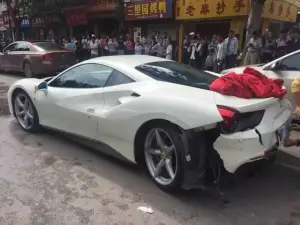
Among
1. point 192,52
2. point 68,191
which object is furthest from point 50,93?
point 192,52

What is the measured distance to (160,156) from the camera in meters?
3.61

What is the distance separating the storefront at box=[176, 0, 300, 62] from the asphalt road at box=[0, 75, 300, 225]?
37.4ft

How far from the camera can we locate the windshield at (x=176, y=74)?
3.87 meters

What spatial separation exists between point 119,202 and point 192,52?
10640 mm

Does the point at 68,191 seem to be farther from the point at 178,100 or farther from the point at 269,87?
the point at 269,87

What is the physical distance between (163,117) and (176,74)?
3.00 ft

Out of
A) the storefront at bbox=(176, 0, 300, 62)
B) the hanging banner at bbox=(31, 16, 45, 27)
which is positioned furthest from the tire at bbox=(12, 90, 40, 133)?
the hanging banner at bbox=(31, 16, 45, 27)

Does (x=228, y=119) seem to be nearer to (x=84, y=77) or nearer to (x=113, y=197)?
(x=113, y=197)

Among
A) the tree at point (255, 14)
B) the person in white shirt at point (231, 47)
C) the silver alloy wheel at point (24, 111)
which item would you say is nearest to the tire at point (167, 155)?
the silver alloy wheel at point (24, 111)

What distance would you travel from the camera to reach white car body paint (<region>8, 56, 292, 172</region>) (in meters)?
3.04

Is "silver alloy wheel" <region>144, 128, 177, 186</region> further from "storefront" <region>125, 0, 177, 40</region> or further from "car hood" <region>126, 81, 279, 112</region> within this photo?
"storefront" <region>125, 0, 177, 40</region>

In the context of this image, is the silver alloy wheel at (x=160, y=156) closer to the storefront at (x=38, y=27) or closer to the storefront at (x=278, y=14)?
the storefront at (x=278, y=14)

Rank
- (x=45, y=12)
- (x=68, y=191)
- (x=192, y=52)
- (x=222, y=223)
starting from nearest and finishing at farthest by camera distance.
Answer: (x=222, y=223) < (x=68, y=191) < (x=192, y=52) < (x=45, y=12)

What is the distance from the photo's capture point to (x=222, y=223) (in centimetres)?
302
